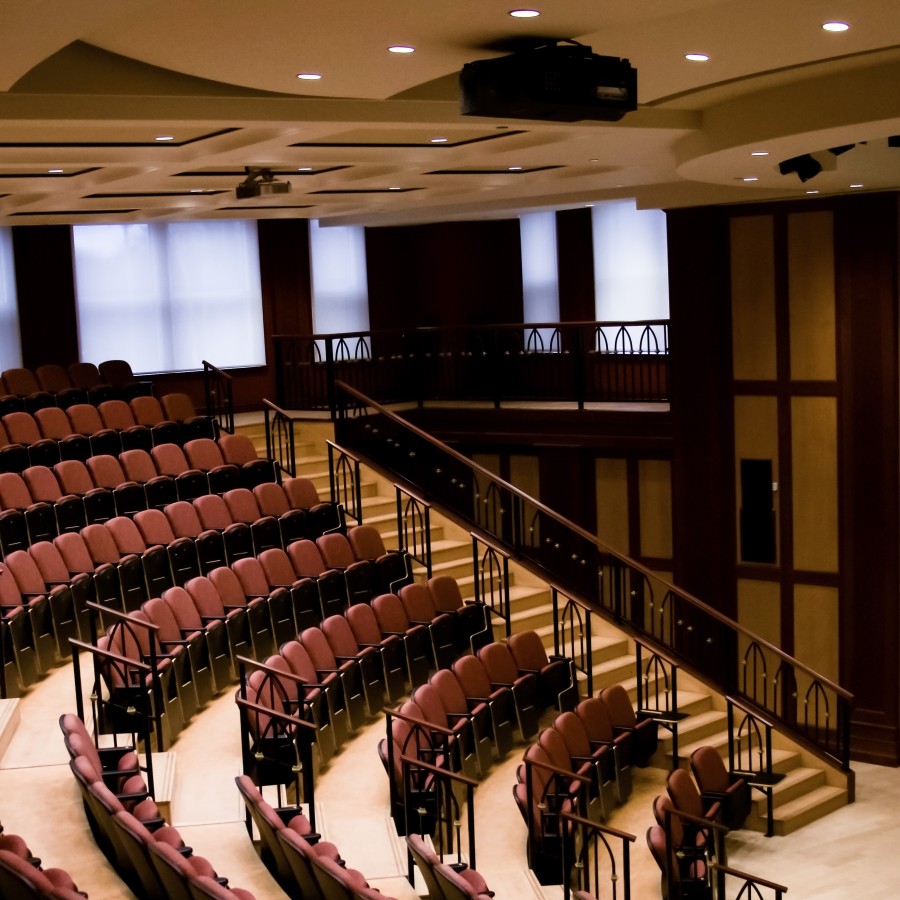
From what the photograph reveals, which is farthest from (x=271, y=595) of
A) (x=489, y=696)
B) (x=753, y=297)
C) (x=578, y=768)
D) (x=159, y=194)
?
(x=753, y=297)

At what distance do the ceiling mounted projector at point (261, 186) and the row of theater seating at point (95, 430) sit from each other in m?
2.47

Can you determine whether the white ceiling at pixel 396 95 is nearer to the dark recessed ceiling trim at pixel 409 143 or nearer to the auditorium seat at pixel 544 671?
the dark recessed ceiling trim at pixel 409 143

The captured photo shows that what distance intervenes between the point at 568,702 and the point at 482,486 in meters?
5.18

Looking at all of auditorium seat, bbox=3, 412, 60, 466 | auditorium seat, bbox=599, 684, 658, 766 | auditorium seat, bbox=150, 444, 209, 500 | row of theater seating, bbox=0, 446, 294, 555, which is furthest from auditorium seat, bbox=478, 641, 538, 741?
auditorium seat, bbox=3, 412, 60, 466

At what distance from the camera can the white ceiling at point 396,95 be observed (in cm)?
484

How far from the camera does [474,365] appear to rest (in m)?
14.3

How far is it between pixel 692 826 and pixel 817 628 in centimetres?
385

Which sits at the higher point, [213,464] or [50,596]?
[213,464]

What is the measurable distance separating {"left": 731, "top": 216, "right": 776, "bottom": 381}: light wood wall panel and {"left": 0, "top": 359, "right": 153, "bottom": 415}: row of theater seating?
505 centimetres

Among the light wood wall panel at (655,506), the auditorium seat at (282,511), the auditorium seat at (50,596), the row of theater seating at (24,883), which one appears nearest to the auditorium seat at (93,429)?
the auditorium seat at (282,511)

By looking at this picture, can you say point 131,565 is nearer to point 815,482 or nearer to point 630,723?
point 630,723

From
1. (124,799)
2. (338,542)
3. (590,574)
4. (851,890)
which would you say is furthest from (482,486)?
(124,799)

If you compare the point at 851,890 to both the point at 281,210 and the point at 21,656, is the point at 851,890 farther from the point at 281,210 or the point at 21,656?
the point at 281,210

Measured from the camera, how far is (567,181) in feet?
34.8
